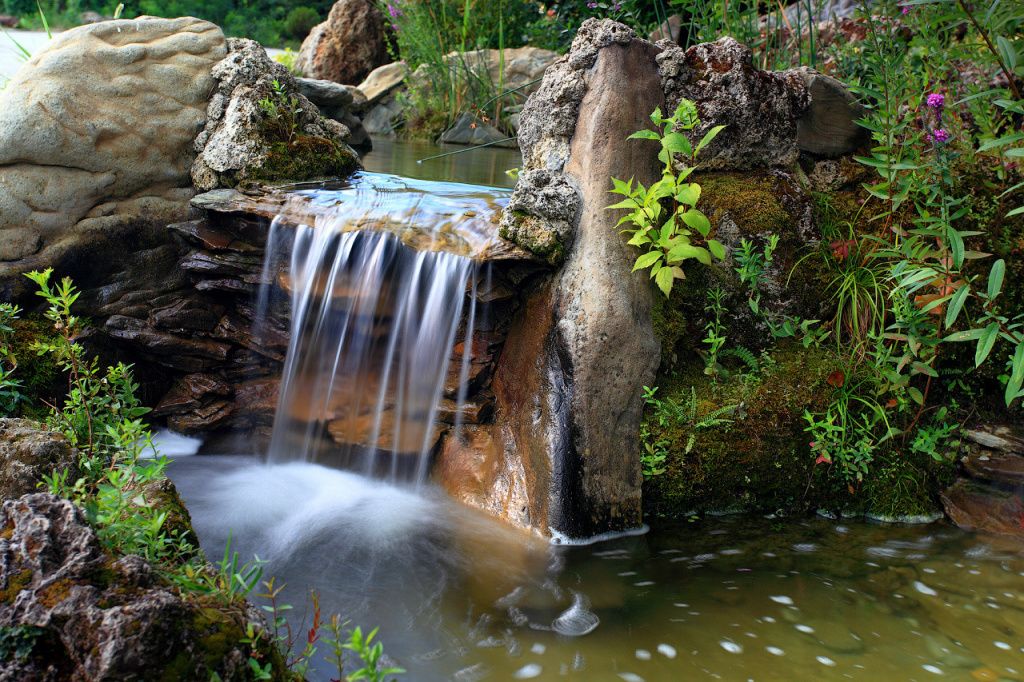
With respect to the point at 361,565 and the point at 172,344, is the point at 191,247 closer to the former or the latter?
the point at 172,344

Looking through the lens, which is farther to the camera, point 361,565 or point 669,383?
point 669,383

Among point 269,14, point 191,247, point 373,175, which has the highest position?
point 269,14

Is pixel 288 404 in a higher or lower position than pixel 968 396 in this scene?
lower

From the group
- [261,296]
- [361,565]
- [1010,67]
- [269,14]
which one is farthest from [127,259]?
[269,14]

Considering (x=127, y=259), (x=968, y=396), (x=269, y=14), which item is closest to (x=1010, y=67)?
(x=968, y=396)

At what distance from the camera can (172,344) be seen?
5.23 meters

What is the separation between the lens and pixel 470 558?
3.76 meters

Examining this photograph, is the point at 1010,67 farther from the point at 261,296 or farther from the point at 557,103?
the point at 261,296

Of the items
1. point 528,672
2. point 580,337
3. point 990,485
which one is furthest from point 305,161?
point 990,485

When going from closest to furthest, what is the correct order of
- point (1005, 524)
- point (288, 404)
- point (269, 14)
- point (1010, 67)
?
point (1010, 67)
point (1005, 524)
point (288, 404)
point (269, 14)

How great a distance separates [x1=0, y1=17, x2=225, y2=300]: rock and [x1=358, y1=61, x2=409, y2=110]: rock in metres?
8.22

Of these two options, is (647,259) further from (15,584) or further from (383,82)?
(383,82)

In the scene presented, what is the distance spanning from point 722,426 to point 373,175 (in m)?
3.71

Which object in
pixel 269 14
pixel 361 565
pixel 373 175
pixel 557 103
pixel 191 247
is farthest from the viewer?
pixel 269 14
